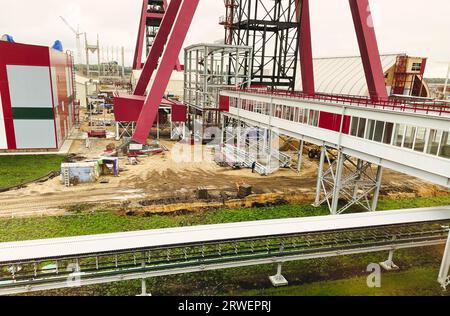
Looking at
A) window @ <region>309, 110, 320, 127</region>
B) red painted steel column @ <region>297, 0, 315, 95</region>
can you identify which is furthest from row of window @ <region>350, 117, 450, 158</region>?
red painted steel column @ <region>297, 0, 315, 95</region>

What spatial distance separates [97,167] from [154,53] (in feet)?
60.7

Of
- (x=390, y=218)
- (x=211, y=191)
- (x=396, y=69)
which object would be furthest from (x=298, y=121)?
(x=396, y=69)

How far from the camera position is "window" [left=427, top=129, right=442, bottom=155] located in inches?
469

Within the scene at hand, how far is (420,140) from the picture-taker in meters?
12.7

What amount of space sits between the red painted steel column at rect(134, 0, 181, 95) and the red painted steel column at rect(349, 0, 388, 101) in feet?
55.5

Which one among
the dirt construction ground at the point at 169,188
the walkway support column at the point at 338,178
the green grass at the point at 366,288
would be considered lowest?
the green grass at the point at 366,288

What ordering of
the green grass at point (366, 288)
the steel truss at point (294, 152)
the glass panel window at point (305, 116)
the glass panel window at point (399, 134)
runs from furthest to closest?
the steel truss at point (294, 152) < the glass panel window at point (305, 116) < the glass panel window at point (399, 134) < the green grass at point (366, 288)

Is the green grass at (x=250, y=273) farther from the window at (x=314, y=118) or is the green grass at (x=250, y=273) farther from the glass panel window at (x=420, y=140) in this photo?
the window at (x=314, y=118)

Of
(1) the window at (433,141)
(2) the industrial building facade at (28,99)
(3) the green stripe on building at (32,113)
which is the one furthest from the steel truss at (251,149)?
(2) the industrial building facade at (28,99)

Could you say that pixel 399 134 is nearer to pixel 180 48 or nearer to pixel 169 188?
pixel 169 188

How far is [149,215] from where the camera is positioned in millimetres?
17094

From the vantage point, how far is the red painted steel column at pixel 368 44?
23.9 metres

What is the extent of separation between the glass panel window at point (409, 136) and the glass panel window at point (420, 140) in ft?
0.58

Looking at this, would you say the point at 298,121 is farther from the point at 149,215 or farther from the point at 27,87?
the point at 27,87
